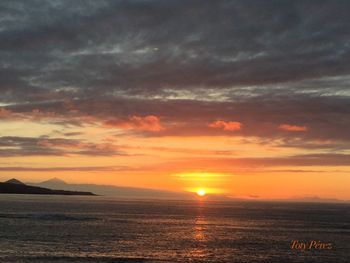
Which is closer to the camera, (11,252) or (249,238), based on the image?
(11,252)

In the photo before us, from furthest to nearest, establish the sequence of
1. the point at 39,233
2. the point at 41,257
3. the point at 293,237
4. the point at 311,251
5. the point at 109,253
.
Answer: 1. the point at 293,237
2. the point at 39,233
3. the point at 311,251
4. the point at 109,253
5. the point at 41,257

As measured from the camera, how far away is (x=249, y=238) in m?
105

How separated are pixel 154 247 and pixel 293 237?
43.2 m

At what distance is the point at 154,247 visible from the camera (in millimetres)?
83562

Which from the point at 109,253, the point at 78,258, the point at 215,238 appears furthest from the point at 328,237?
the point at 78,258

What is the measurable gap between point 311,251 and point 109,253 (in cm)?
3610

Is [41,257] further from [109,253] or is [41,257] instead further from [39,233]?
[39,233]

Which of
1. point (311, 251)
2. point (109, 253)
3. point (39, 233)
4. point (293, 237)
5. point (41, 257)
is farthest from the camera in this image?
point (293, 237)

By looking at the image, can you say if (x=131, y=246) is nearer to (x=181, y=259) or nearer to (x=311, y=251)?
(x=181, y=259)

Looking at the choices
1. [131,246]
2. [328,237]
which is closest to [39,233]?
[131,246]
